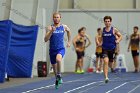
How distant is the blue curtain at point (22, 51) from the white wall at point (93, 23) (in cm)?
522

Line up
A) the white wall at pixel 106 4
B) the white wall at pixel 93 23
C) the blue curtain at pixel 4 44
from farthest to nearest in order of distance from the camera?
1. the white wall at pixel 106 4
2. the white wall at pixel 93 23
3. the blue curtain at pixel 4 44

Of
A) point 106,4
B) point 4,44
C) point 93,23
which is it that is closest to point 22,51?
point 4,44

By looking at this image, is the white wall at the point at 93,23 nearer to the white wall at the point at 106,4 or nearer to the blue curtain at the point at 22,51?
the white wall at the point at 106,4

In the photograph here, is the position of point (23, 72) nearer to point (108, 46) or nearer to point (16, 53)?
point (16, 53)

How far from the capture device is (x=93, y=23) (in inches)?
888

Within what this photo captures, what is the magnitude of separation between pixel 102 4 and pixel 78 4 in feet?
3.75

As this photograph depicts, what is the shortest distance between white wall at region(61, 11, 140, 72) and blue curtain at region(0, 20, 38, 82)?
5.22 metres

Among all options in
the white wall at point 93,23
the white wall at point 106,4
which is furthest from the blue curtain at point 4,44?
the white wall at point 106,4

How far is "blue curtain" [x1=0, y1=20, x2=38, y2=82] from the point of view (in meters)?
17.1

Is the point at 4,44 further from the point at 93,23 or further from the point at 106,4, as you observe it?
the point at 106,4

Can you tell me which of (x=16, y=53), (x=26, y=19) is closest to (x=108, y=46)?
(x=16, y=53)

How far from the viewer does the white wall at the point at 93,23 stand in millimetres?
22484

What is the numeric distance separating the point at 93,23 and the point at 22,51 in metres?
6.14

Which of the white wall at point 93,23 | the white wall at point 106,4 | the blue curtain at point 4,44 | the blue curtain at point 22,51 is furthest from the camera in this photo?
the white wall at point 106,4
